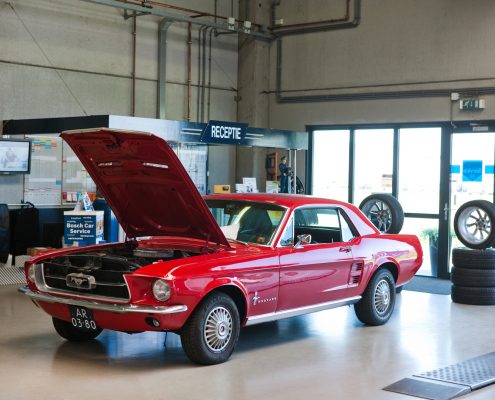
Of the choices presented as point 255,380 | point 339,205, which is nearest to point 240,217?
point 339,205

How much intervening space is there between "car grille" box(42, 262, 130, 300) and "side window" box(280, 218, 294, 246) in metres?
1.56

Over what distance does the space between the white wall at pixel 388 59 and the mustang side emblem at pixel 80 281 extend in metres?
8.62

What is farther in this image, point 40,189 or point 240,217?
point 40,189

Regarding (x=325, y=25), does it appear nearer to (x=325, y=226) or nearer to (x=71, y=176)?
(x=71, y=176)

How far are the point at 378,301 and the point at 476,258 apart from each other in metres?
2.27

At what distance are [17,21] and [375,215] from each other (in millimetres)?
6280

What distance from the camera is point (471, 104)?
42.8ft

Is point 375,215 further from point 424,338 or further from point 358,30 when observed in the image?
point 358,30

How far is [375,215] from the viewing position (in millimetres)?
11211

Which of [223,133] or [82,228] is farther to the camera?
[223,133]

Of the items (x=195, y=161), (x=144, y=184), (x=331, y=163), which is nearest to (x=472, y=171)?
(x=331, y=163)

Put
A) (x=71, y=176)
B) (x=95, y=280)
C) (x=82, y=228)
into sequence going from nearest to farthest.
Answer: (x=95, y=280) → (x=82, y=228) → (x=71, y=176)

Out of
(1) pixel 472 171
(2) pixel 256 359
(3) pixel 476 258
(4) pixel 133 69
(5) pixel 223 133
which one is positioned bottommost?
(2) pixel 256 359

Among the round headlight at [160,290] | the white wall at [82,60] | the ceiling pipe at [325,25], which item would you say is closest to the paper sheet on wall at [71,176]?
the white wall at [82,60]
